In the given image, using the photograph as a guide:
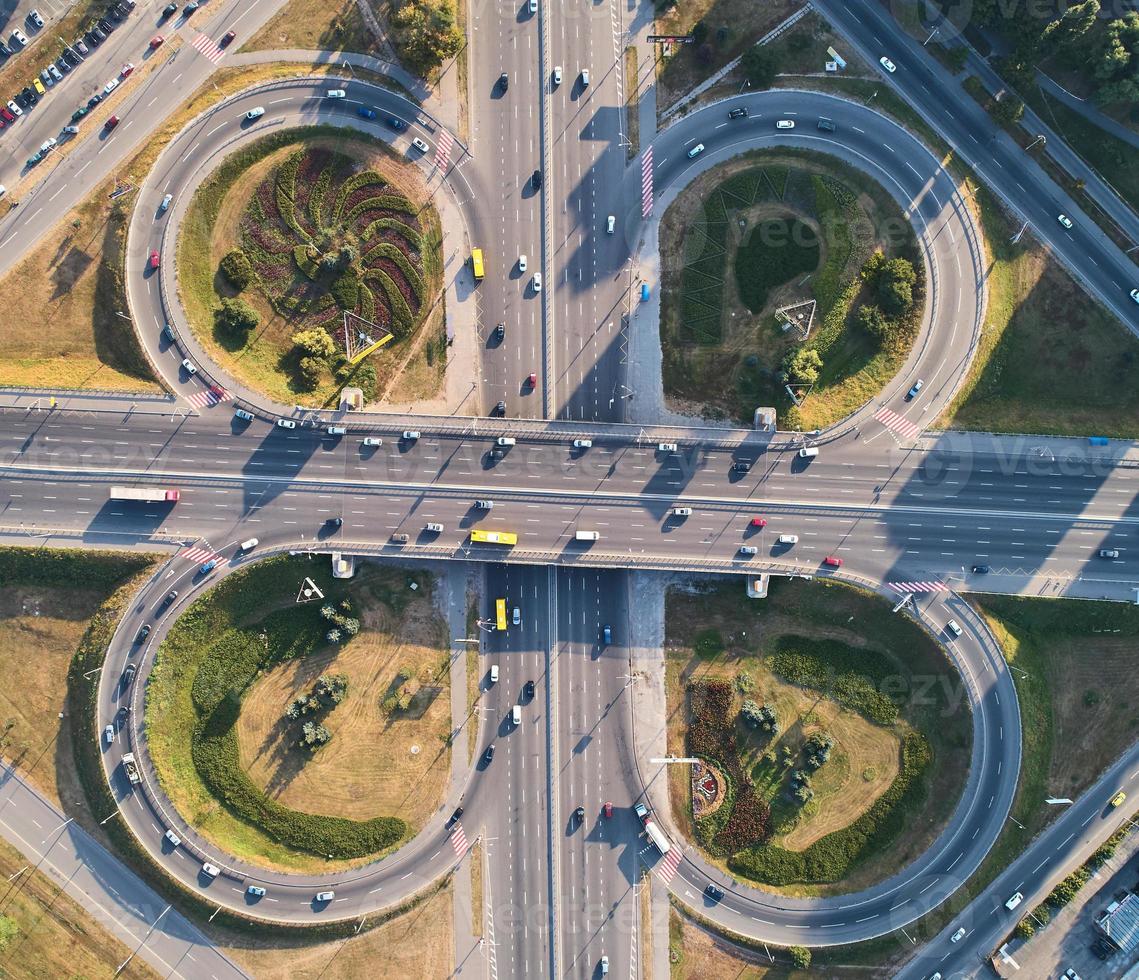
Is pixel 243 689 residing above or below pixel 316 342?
below

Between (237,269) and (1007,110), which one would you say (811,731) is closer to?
(1007,110)

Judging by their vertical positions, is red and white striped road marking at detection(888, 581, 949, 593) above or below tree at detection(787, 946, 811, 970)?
above

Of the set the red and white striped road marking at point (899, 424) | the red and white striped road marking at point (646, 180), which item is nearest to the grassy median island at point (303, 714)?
the red and white striped road marking at point (646, 180)

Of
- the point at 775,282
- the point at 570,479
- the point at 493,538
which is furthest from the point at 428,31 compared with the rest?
the point at 493,538

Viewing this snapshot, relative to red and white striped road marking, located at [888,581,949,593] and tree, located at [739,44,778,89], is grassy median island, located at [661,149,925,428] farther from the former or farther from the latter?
red and white striped road marking, located at [888,581,949,593]

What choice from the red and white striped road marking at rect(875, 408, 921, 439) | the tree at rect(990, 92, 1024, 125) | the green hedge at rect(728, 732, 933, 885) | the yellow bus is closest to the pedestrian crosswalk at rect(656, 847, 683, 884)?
the green hedge at rect(728, 732, 933, 885)

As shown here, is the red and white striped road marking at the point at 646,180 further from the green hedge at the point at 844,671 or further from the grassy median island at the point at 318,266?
the green hedge at the point at 844,671
